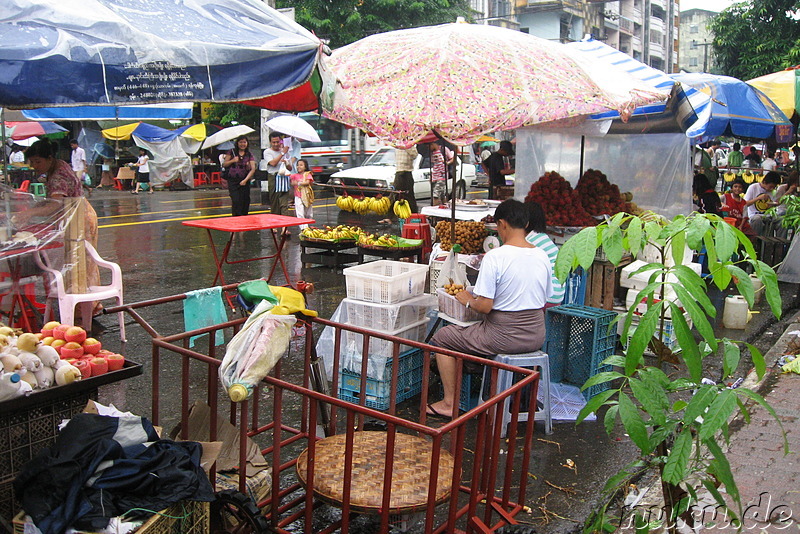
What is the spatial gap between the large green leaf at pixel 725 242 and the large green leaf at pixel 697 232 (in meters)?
0.05

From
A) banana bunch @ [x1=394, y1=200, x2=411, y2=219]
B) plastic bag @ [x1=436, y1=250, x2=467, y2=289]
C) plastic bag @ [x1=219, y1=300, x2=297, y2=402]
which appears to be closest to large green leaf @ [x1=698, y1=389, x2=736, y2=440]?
plastic bag @ [x1=219, y1=300, x2=297, y2=402]

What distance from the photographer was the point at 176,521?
2889 mm

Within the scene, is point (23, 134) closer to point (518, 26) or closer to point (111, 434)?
point (111, 434)

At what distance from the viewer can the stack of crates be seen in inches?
209

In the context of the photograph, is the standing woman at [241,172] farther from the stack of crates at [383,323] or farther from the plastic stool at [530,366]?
the plastic stool at [530,366]

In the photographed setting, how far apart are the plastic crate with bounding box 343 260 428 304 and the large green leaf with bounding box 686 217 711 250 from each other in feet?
9.33

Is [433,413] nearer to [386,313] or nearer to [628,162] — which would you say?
[386,313]

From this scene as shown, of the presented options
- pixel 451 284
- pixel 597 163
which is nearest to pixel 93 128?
pixel 597 163

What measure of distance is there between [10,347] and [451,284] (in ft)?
10.7

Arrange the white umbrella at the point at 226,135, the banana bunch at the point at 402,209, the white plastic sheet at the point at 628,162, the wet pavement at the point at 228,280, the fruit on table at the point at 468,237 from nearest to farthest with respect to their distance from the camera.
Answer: the wet pavement at the point at 228,280 → the fruit on table at the point at 468,237 → the white plastic sheet at the point at 628,162 → the banana bunch at the point at 402,209 → the white umbrella at the point at 226,135

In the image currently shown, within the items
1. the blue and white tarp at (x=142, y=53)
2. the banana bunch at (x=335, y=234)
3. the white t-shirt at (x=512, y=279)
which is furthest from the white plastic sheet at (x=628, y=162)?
the blue and white tarp at (x=142, y=53)

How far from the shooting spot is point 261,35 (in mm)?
4008

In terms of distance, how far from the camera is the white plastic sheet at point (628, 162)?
9.56 metres

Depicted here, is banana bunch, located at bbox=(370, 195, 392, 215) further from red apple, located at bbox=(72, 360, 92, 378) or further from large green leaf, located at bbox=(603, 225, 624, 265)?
large green leaf, located at bbox=(603, 225, 624, 265)
